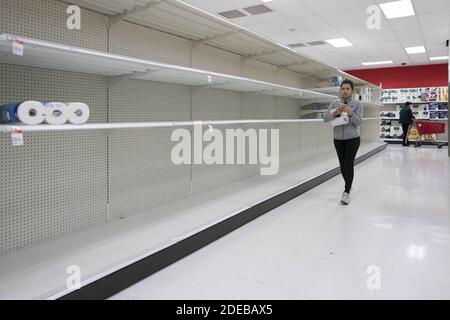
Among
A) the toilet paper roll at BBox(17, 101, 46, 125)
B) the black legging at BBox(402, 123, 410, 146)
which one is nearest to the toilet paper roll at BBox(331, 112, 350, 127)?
the toilet paper roll at BBox(17, 101, 46, 125)

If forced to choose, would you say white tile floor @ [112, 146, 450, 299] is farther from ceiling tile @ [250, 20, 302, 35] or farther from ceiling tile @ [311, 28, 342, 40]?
ceiling tile @ [311, 28, 342, 40]

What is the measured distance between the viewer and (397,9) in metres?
6.52

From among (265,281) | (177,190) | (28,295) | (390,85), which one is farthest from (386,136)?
(28,295)

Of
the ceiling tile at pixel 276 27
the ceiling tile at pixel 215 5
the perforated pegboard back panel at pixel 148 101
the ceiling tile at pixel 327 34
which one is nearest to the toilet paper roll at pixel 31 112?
the perforated pegboard back panel at pixel 148 101

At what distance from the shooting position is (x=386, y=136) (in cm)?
1296

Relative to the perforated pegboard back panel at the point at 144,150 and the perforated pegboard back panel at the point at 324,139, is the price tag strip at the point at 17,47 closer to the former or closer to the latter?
the perforated pegboard back panel at the point at 144,150

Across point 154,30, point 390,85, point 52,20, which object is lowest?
point 52,20

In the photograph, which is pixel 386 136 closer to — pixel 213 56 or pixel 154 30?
pixel 213 56

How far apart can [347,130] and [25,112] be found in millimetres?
3161

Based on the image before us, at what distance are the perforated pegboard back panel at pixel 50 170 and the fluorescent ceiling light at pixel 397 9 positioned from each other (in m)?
5.86

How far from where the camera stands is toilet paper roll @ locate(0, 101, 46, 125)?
1650mm

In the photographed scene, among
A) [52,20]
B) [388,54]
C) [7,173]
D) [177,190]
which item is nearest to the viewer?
[7,173]

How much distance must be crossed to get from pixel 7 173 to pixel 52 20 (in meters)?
1.07

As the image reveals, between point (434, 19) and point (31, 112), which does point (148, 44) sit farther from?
point (434, 19)
